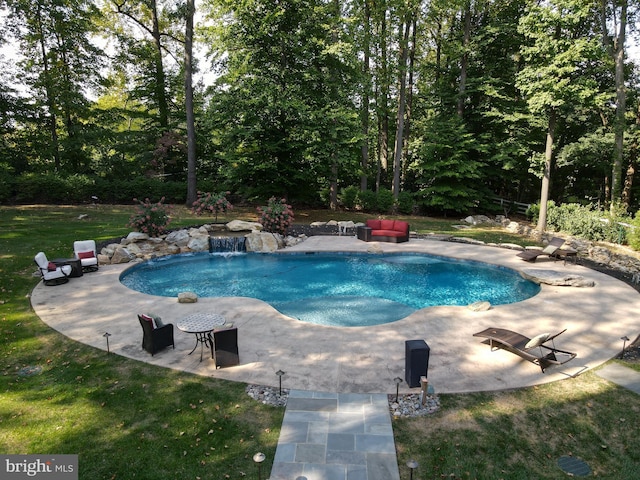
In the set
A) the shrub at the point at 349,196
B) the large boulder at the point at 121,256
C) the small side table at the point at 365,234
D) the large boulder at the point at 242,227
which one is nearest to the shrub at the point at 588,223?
the small side table at the point at 365,234

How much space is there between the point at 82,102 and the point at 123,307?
804 inches

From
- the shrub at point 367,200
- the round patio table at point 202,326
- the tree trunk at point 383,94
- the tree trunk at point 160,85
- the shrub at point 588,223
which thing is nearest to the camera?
the round patio table at point 202,326

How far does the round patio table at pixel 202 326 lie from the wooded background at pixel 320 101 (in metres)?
13.6

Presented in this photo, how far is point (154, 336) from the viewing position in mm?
6535

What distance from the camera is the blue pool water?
33.4 ft

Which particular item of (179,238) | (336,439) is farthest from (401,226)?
(336,439)

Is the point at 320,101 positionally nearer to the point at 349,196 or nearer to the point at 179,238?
the point at 349,196

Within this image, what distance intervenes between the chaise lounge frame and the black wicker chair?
18.8 feet

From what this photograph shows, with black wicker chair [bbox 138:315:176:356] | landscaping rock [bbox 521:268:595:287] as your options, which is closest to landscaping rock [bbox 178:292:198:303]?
black wicker chair [bbox 138:315:176:356]

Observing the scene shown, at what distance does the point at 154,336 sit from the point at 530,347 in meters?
→ 6.55

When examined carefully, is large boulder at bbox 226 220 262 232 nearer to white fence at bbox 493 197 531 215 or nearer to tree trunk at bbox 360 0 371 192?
tree trunk at bbox 360 0 371 192

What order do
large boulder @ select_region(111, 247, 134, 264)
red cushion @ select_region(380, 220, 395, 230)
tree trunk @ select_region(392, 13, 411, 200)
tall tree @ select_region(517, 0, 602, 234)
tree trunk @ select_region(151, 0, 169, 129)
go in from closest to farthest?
large boulder @ select_region(111, 247, 134, 264), tall tree @ select_region(517, 0, 602, 234), red cushion @ select_region(380, 220, 395, 230), tree trunk @ select_region(392, 13, 411, 200), tree trunk @ select_region(151, 0, 169, 129)

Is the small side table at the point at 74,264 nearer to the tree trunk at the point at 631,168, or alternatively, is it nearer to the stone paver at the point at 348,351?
the stone paver at the point at 348,351

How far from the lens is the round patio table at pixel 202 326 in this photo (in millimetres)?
6492
